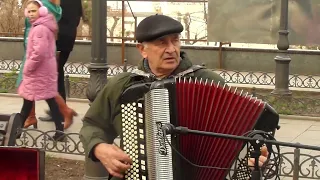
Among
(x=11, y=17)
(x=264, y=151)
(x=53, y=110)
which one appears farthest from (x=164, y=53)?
(x=11, y=17)

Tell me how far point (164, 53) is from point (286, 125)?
616cm

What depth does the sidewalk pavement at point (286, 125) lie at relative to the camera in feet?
26.8

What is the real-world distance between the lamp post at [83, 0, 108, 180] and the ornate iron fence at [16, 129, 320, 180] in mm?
790

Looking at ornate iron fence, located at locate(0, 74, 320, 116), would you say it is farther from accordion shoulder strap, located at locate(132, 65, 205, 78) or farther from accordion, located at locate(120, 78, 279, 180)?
accordion, located at locate(120, 78, 279, 180)

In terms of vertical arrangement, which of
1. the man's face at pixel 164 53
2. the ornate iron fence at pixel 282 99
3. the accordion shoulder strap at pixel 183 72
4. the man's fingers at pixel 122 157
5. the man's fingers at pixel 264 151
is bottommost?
the ornate iron fence at pixel 282 99

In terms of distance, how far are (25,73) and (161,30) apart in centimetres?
417

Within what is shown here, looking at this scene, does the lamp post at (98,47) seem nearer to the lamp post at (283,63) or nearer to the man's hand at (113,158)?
the man's hand at (113,158)

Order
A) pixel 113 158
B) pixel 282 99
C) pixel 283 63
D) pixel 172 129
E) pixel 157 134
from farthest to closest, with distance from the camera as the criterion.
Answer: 1. pixel 283 63
2. pixel 282 99
3. pixel 113 158
4. pixel 157 134
5. pixel 172 129

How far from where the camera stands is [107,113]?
332 cm

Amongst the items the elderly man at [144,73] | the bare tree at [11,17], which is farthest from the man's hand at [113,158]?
the bare tree at [11,17]

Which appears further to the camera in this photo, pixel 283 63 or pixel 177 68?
pixel 283 63

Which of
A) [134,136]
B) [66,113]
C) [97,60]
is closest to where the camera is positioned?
[134,136]

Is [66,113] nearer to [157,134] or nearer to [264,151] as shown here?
[157,134]

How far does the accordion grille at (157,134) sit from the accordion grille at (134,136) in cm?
5
